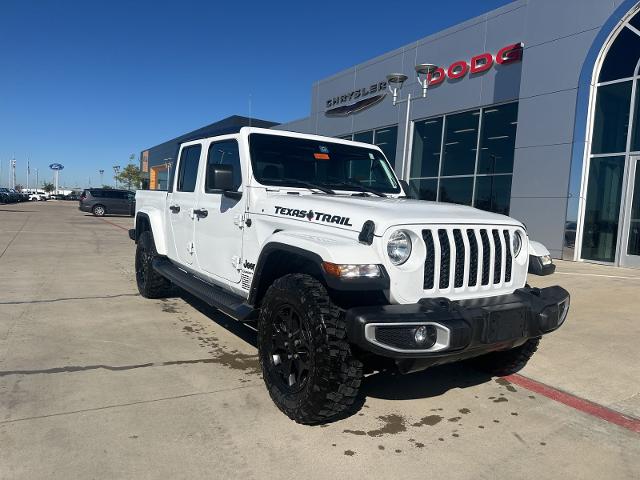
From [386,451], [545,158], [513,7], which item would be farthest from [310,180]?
[513,7]

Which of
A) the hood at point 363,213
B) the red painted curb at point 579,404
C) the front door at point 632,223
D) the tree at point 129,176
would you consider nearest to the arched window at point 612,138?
the front door at point 632,223

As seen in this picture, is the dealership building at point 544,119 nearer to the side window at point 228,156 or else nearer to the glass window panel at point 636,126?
the glass window panel at point 636,126

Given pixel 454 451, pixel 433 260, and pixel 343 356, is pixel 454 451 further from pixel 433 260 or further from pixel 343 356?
pixel 433 260

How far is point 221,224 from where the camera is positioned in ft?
14.5

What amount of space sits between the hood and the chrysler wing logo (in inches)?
588

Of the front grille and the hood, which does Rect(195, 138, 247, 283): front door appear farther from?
the front grille

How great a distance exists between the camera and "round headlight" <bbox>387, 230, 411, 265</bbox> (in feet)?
9.68

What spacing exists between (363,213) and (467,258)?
2.42ft

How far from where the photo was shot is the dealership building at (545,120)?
10938 millimetres

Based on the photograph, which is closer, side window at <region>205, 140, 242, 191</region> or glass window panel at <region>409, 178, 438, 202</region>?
side window at <region>205, 140, 242, 191</region>

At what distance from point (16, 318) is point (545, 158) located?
11600 millimetres

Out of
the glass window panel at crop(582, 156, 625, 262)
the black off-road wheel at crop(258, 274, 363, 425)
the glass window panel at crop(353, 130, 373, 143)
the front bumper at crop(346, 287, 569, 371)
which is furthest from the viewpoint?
the glass window panel at crop(353, 130, 373, 143)

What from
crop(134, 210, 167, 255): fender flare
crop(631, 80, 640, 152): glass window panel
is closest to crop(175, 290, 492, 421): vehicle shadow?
crop(134, 210, 167, 255): fender flare

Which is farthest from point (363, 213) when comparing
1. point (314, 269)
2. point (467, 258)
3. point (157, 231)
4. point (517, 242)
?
point (157, 231)
